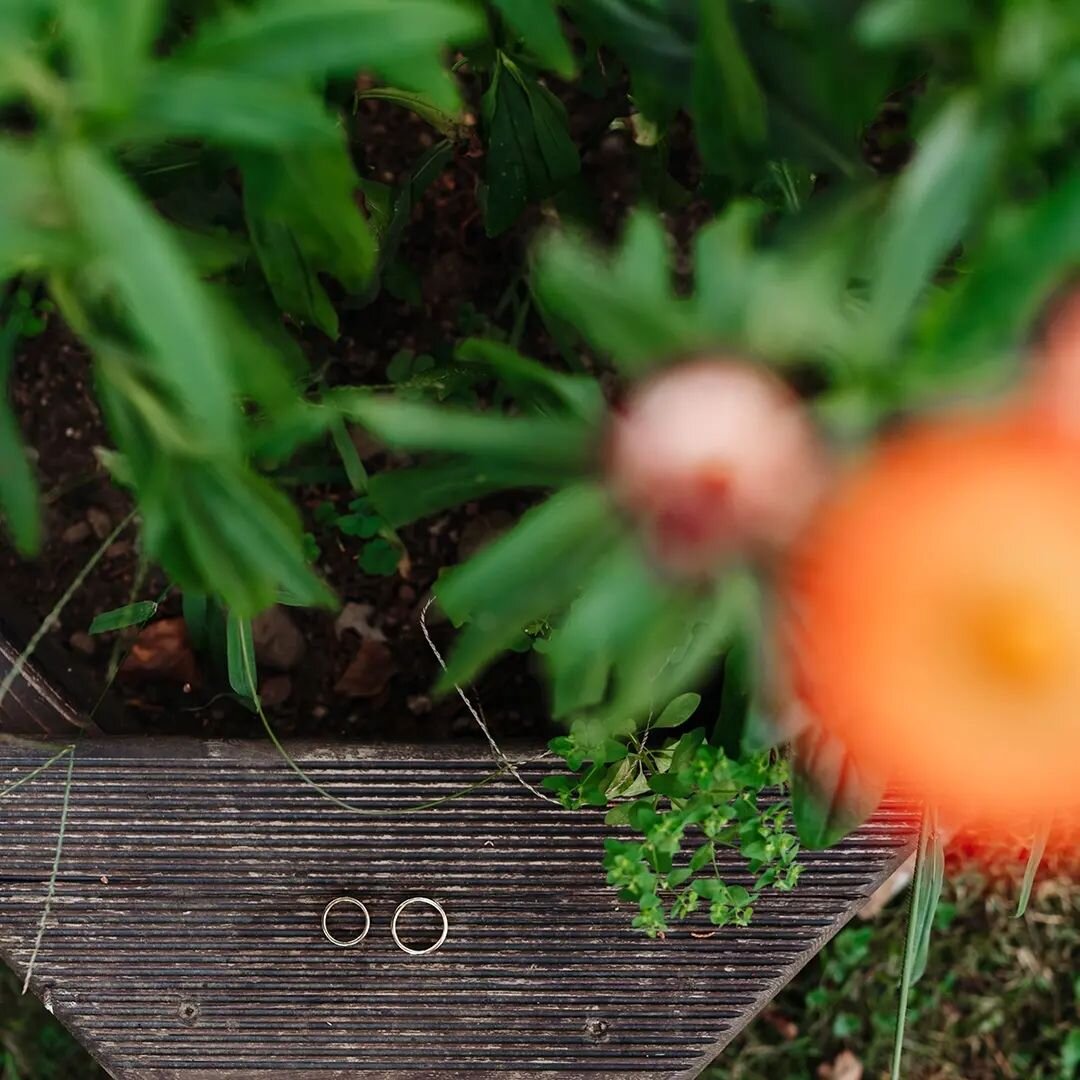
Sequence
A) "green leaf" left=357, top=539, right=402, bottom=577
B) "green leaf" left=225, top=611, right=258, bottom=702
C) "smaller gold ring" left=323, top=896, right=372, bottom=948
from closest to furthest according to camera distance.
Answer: "green leaf" left=225, top=611, right=258, bottom=702 < "smaller gold ring" left=323, top=896, right=372, bottom=948 < "green leaf" left=357, top=539, right=402, bottom=577

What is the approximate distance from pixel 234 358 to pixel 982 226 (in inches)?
10.5

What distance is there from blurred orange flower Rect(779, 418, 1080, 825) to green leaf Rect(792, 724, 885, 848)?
21cm

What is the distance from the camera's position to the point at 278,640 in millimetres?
969

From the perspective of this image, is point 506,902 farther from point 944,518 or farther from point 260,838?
point 944,518


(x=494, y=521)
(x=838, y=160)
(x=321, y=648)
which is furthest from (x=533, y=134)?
(x=321, y=648)

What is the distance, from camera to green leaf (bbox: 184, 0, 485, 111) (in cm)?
35

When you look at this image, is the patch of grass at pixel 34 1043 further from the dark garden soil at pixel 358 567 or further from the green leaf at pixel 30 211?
the green leaf at pixel 30 211

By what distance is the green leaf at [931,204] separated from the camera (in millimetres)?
325

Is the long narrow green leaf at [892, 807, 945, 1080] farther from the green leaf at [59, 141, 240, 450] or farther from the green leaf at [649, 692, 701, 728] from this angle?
the green leaf at [59, 141, 240, 450]

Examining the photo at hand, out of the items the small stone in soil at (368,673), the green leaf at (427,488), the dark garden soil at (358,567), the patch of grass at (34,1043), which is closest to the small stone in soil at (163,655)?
the dark garden soil at (358,567)

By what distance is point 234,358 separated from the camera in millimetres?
425

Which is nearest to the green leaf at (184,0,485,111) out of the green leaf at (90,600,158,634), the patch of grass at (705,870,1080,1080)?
the green leaf at (90,600,158,634)

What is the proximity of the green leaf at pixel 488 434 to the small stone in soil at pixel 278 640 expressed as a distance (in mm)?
611

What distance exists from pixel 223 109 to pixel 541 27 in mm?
163
